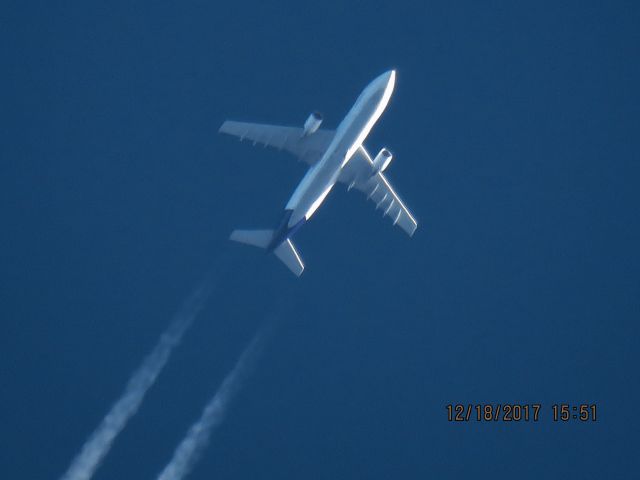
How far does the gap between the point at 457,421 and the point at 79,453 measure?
87.7ft

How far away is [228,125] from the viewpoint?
61.2m

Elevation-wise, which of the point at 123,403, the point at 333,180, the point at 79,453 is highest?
the point at 333,180

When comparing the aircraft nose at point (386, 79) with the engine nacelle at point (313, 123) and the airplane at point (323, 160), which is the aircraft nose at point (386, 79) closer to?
the airplane at point (323, 160)

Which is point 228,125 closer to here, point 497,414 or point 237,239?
point 237,239

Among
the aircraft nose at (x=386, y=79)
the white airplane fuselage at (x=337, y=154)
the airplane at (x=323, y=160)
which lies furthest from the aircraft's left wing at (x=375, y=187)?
the aircraft nose at (x=386, y=79)

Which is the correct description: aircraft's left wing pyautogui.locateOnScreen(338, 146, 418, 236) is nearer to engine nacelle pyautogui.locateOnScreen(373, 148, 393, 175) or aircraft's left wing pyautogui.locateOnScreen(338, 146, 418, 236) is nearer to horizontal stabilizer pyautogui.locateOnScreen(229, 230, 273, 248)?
engine nacelle pyautogui.locateOnScreen(373, 148, 393, 175)

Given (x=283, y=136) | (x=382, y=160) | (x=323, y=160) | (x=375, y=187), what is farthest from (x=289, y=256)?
(x=382, y=160)

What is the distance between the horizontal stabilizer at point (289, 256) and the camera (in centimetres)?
6120

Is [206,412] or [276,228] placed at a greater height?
[276,228]

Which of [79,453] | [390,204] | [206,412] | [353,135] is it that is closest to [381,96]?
[353,135]

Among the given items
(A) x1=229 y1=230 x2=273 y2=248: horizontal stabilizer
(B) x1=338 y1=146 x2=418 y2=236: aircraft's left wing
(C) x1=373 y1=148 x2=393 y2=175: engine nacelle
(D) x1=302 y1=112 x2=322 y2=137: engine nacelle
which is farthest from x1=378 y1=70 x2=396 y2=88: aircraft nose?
(A) x1=229 y1=230 x2=273 y2=248: horizontal stabilizer

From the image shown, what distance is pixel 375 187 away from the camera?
64.8 meters

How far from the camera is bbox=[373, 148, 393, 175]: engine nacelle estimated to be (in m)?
61.5

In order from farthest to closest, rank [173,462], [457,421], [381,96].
Answer: 1. [457,421]
2. [173,462]
3. [381,96]
